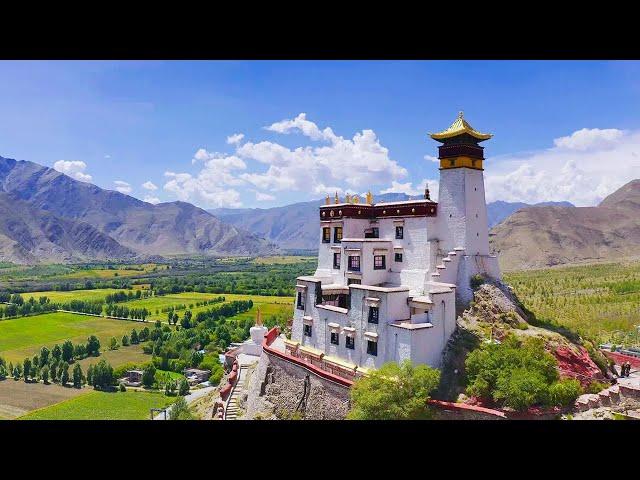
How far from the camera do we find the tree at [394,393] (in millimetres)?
12344

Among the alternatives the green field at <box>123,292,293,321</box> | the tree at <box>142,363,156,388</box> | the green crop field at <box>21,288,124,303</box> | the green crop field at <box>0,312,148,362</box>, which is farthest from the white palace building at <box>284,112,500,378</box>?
the green crop field at <box>21,288,124,303</box>

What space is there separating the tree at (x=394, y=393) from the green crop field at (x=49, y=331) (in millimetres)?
35195

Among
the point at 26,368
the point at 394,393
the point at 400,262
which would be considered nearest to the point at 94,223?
the point at 26,368

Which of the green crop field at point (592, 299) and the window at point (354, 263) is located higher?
the window at point (354, 263)

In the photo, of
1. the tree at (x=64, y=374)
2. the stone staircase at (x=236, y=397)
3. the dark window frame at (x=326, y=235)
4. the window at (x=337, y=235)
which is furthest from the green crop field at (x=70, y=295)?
the window at (x=337, y=235)

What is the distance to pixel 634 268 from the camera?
155ft

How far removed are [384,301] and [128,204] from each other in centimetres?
18753

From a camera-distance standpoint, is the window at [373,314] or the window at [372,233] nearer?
the window at [373,314]

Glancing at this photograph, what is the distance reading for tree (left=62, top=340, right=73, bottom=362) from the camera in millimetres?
38406

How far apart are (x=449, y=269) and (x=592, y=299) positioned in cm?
2161

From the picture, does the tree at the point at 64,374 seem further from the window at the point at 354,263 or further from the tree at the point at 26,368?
the window at the point at 354,263
